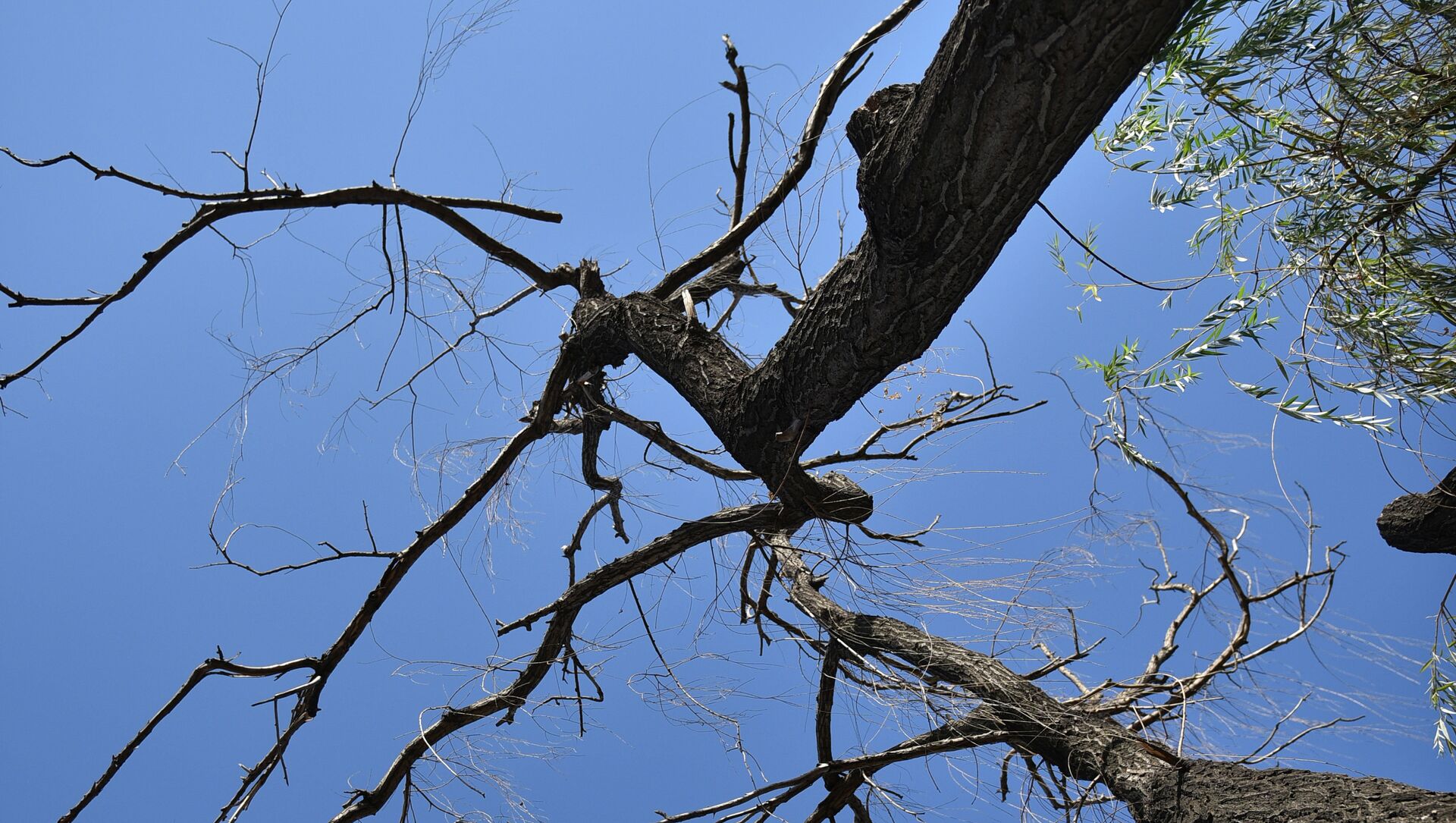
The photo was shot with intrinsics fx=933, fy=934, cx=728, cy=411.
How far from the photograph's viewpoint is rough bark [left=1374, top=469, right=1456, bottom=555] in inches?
66.6

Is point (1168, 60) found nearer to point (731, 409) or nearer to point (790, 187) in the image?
point (790, 187)

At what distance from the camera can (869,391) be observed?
1.43 meters

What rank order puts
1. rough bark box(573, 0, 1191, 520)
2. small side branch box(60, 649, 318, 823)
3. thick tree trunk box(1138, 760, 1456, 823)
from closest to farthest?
rough bark box(573, 0, 1191, 520), thick tree trunk box(1138, 760, 1456, 823), small side branch box(60, 649, 318, 823)

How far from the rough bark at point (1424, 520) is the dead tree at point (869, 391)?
136mm

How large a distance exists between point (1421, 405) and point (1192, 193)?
0.66 meters

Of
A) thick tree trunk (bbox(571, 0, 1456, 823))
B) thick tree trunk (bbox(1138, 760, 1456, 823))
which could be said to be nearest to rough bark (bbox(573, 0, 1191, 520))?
thick tree trunk (bbox(571, 0, 1456, 823))

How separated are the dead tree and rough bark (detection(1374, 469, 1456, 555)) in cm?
14

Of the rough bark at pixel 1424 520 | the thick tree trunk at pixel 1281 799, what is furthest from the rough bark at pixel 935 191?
the rough bark at pixel 1424 520

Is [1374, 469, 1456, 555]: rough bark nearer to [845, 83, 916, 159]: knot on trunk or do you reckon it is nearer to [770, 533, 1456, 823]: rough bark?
[770, 533, 1456, 823]: rough bark

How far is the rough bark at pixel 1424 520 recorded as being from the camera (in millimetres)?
1691

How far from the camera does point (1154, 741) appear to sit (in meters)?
1.46

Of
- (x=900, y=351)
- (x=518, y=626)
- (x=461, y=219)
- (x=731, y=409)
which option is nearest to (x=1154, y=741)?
(x=900, y=351)

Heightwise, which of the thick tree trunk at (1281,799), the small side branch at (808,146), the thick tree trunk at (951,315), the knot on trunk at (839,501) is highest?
the small side branch at (808,146)

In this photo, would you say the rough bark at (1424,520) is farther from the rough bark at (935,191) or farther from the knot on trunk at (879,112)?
the knot on trunk at (879,112)
